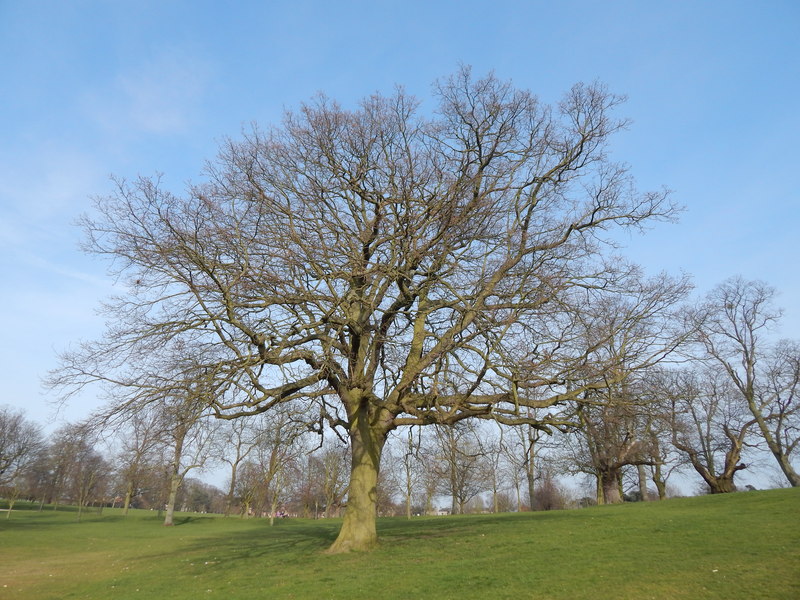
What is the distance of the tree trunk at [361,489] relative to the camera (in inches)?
550

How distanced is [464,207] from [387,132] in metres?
3.69

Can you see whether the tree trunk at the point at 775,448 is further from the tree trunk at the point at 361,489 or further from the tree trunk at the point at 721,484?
the tree trunk at the point at 361,489

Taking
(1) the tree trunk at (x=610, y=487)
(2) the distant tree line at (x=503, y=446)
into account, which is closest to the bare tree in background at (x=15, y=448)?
(2) the distant tree line at (x=503, y=446)

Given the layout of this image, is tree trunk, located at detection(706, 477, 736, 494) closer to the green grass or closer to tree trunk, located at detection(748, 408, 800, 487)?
tree trunk, located at detection(748, 408, 800, 487)

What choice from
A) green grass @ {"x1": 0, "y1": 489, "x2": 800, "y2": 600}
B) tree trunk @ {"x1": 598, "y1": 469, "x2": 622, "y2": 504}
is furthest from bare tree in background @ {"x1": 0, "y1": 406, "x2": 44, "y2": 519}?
tree trunk @ {"x1": 598, "y1": 469, "x2": 622, "y2": 504}

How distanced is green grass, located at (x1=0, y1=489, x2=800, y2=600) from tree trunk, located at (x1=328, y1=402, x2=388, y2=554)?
23.3 inches

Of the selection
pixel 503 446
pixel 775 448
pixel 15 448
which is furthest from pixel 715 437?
pixel 15 448

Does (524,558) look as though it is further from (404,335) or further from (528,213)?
(528,213)

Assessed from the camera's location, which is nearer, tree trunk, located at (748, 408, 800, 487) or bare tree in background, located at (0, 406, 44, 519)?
tree trunk, located at (748, 408, 800, 487)

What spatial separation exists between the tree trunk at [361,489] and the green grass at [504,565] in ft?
1.94

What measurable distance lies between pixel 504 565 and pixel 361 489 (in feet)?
15.2

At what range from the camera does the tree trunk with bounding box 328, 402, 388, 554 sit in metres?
14.0

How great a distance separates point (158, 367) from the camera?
39.7 ft

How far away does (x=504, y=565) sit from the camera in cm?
1073
